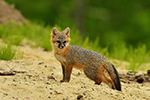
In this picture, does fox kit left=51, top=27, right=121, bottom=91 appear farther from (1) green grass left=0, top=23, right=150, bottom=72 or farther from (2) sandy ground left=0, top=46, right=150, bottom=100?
(1) green grass left=0, top=23, right=150, bottom=72

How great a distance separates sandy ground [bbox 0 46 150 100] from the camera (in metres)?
4.73

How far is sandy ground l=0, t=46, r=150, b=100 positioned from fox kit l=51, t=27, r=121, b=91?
0.17 m

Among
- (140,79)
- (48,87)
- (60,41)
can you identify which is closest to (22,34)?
(140,79)

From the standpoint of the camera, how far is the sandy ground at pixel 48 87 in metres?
4.73

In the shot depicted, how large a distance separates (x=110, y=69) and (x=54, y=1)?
20.5 meters

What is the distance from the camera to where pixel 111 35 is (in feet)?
74.8

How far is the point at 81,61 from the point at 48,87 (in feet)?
3.14

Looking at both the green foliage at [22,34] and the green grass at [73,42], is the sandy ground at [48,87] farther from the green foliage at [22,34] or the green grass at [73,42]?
the green foliage at [22,34]

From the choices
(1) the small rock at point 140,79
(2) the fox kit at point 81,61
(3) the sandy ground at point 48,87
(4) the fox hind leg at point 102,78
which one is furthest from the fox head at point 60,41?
(1) the small rock at point 140,79

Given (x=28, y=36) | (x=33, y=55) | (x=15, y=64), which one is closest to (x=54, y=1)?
(x=28, y=36)

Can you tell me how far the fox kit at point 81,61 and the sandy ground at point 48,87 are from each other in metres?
0.17

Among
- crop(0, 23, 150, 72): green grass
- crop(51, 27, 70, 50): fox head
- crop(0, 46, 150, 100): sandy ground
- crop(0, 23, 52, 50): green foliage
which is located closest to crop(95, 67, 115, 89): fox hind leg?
crop(0, 46, 150, 100): sandy ground

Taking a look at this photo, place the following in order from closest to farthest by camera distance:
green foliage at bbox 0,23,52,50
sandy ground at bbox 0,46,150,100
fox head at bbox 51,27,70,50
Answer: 1. sandy ground at bbox 0,46,150,100
2. fox head at bbox 51,27,70,50
3. green foliage at bbox 0,23,52,50

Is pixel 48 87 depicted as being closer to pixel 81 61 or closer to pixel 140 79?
pixel 81 61
